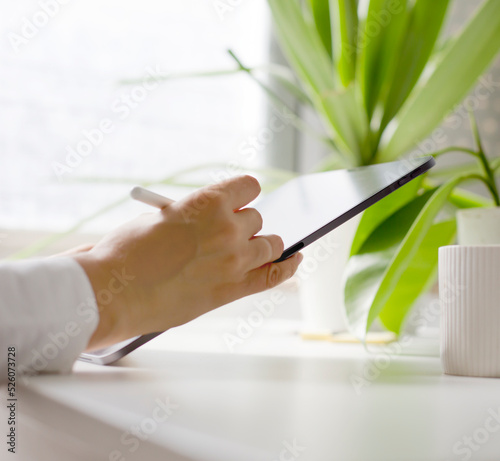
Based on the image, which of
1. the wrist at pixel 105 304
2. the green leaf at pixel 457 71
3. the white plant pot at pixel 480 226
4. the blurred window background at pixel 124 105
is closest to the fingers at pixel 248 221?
the wrist at pixel 105 304

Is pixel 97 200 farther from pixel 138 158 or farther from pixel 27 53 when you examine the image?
pixel 27 53

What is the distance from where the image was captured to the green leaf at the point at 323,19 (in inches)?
32.0

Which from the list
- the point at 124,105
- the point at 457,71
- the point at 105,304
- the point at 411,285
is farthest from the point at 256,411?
the point at 124,105

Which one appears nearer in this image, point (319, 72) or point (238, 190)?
point (238, 190)

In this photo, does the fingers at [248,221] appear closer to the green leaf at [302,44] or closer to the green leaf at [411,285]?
the green leaf at [411,285]

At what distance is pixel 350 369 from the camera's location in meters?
0.45

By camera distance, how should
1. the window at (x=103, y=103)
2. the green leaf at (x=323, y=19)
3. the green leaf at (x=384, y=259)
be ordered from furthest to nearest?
the window at (x=103, y=103) → the green leaf at (x=323, y=19) → the green leaf at (x=384, y=259)

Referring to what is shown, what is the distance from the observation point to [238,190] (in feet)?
1.41

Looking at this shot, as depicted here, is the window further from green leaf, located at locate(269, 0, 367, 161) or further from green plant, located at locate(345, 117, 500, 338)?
green plant, located at locate(345, 117, 500, 338)

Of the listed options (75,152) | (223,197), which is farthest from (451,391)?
(75,152)

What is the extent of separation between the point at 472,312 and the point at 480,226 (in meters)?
0.12

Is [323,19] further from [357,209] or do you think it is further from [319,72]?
[357,209]

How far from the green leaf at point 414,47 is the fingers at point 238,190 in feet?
1.22

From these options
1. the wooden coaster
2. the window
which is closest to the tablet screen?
the wooden coaster
